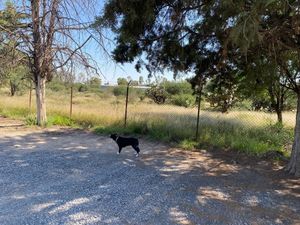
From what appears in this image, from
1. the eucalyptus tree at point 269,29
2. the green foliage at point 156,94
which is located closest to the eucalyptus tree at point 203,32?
the eucalyptus tree at point 269,29

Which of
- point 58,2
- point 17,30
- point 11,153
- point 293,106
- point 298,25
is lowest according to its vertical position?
point 11,153

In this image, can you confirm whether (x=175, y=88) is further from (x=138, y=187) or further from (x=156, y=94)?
(x=138, y=187)

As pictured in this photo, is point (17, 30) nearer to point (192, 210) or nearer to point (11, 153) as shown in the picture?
point (11, 153)

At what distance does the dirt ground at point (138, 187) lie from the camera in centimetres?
413

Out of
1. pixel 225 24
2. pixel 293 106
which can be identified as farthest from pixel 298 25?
pixel 293 106

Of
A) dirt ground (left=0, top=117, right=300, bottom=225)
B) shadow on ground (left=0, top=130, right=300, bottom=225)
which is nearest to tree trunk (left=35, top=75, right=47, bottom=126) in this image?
dirt ground (left=0, top=117, right=300, bottom=225)

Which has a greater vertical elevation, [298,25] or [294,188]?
[298,25]

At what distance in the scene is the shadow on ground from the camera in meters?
4.12

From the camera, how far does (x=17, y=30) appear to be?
11.2 m

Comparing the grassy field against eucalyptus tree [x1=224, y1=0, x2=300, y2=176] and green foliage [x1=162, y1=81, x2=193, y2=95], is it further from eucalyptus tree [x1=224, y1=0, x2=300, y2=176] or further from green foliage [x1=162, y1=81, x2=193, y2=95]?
green foliage [x1=162, y1=81, x2=193, y2=95]

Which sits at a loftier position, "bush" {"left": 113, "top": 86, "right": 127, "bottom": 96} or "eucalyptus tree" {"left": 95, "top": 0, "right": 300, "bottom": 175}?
"eucalyptus tree" {"left": 95, "top": 0, "right": 300, "bottom": 175}

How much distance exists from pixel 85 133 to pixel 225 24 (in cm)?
716

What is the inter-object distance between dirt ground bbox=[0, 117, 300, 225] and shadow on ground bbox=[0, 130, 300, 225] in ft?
0.04

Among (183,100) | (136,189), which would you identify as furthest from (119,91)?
(136,189)
